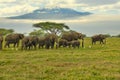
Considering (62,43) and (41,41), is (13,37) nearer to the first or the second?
(41,41)

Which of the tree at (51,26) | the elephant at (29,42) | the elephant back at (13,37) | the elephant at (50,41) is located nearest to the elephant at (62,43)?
the elephant at (50,41)

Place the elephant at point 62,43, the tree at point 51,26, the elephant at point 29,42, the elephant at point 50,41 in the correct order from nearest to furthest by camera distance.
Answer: the elephant at point 29,42
the elephant at point 50,41
the elephant at point 62,43
the tree at point 51,26

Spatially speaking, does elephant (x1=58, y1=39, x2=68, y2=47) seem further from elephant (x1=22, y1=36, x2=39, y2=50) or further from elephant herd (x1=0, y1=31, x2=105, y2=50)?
elephant (x1=22, y1=36, x2=39, y2=50)

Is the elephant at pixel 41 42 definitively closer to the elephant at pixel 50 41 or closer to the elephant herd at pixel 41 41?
the elephant herd at pixel 41 41

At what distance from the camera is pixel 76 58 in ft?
80.4

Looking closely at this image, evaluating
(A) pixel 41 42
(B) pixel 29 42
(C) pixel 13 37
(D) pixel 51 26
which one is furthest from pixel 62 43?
(D) pixel 51 26

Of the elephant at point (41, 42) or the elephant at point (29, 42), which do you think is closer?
the elephant at point (29, 42)

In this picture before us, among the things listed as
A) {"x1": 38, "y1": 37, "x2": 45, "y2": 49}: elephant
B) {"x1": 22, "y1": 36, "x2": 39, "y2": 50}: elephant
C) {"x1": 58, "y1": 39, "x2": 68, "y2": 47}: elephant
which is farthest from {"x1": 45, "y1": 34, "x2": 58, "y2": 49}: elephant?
{"x1": 22, "y1": 36, "x2": 39, "y2": 50}: elephant

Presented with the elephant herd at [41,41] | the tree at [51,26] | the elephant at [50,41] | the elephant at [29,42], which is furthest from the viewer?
the tree at [51,26]

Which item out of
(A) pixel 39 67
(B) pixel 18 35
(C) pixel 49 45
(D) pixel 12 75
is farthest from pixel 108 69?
(B) pixel 18 35

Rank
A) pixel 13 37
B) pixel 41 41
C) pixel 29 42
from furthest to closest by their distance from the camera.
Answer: pixel 13 37 < pixel 41 41 < pixel 29 42

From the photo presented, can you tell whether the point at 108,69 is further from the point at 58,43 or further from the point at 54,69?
the point at 58,43

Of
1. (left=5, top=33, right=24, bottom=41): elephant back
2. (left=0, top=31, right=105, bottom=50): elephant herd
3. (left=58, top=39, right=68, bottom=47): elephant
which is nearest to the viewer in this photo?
(left=0, top=31, right=105, bottom=50): elephant herd

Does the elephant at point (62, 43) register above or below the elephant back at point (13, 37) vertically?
below
